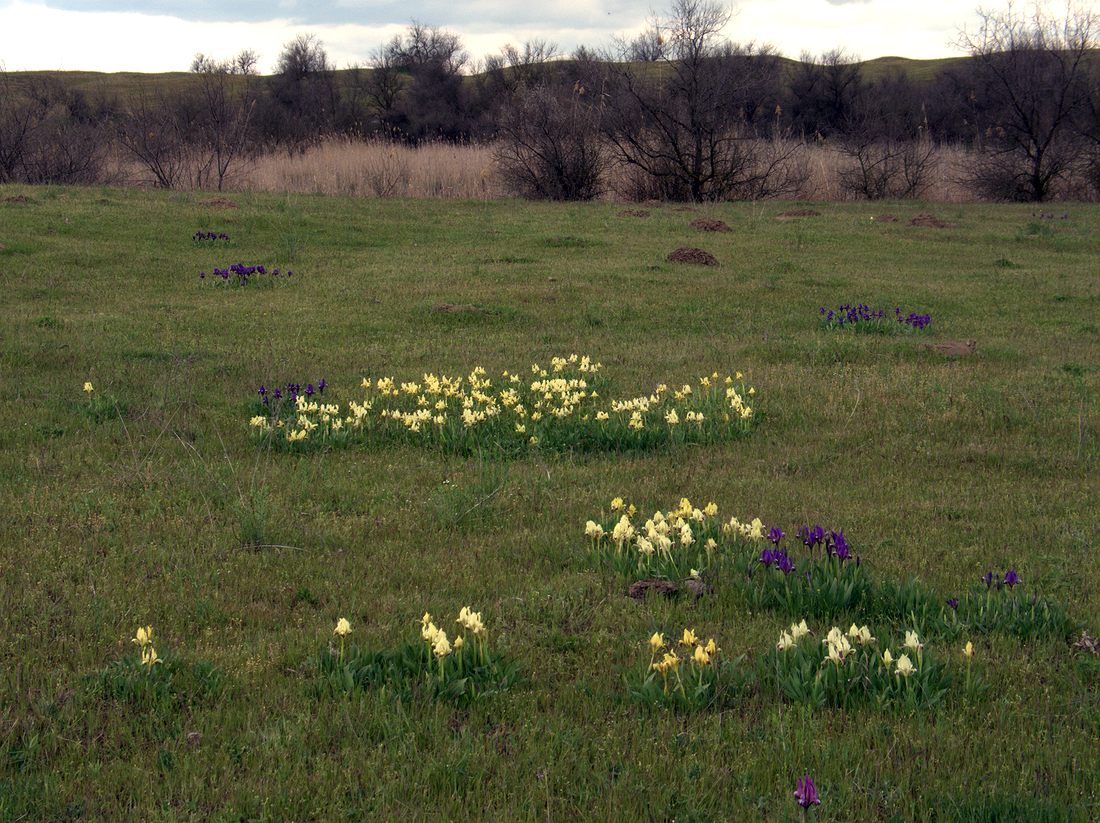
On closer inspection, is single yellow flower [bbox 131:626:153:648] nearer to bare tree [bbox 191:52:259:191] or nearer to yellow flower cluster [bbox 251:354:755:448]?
yellow flower cluster [bbox 251:354:755:448]

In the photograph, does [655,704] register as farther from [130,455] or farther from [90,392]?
[90,392]

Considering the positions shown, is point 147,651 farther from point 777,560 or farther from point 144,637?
point 777,560

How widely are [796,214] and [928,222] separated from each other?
3.32 meters

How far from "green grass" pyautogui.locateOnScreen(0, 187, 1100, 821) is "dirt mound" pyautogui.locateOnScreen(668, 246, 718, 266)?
11.4ft

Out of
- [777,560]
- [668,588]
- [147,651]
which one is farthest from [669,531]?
[147,651]

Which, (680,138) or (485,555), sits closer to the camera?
(485,555)

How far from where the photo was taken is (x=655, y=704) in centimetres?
350

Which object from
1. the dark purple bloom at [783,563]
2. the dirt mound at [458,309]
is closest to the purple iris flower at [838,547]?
the dark purple bloom at [783,563]

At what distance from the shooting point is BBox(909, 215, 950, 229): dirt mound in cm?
2317

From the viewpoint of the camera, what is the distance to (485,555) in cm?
505

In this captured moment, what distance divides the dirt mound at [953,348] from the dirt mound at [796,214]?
47.5 ft

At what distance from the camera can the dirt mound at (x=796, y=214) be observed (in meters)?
24.6

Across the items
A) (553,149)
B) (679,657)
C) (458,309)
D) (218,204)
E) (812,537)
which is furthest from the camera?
(553,149)

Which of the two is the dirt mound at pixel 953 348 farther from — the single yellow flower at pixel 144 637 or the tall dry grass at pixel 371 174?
the tall dry grass at pixel 371 174
